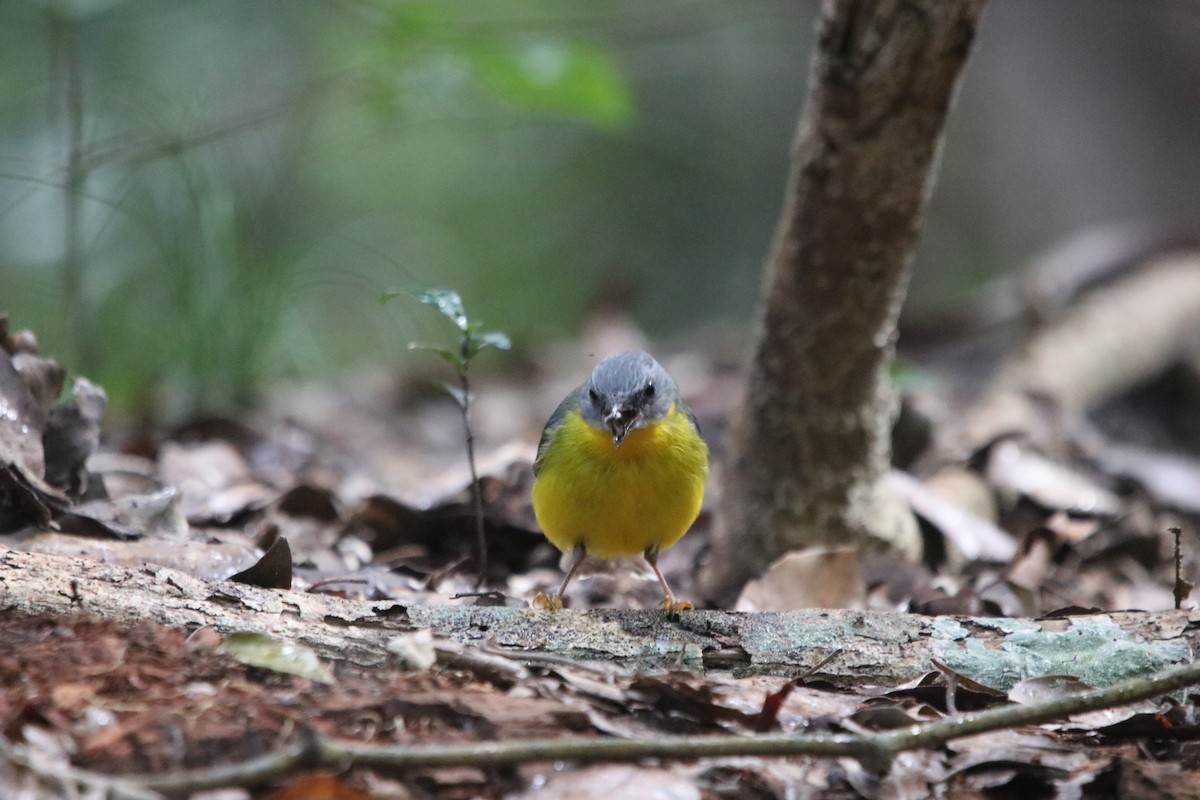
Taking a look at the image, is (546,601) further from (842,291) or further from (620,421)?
(842,291)

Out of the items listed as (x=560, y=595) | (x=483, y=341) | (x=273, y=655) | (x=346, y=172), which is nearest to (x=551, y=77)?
(x=483, y=341)

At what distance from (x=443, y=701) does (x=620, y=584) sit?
2.15 metres

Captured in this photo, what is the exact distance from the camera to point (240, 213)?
7.25m

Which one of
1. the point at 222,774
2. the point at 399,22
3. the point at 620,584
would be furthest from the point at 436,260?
the point at 222,774

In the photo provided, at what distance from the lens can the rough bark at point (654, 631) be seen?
278cm

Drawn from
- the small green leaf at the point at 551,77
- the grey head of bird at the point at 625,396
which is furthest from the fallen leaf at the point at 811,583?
the small green leaf at the point at 551,77

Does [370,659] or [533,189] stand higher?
[533,189]

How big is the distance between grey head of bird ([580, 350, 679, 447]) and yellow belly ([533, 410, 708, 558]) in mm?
48

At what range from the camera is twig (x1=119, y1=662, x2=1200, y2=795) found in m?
1.97

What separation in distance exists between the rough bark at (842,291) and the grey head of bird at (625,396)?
0.65 m

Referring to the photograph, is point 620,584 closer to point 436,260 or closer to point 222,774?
point 222,774

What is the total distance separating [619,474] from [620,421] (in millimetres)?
182

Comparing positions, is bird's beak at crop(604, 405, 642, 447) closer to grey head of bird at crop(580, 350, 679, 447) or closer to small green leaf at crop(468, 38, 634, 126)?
grey head of bird at crop(580, 350, 679, 447)

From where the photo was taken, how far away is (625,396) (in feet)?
13.0
